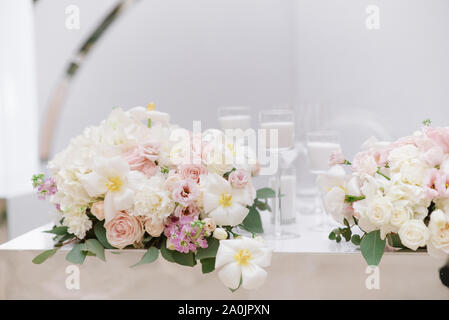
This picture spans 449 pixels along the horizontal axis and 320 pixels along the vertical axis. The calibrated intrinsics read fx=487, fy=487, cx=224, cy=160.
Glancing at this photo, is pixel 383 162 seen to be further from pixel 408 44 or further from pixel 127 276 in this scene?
pixel 408 44

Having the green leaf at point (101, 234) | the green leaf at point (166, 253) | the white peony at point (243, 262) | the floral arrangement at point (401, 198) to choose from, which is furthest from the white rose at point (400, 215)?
the green leaf at point (101, 234)

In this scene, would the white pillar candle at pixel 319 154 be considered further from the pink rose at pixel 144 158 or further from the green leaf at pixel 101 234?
the green leaf at pixel 101 234

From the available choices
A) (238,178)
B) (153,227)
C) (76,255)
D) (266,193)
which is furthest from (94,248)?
(266,193)

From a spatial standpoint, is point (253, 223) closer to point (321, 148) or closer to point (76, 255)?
point (321, 148)

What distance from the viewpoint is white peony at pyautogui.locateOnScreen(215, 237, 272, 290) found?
1.00m

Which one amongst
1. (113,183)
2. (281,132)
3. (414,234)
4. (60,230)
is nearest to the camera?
(414,234)

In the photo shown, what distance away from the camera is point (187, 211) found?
1.11 m

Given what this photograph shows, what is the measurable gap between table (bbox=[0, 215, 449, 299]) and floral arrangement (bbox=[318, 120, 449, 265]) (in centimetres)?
5

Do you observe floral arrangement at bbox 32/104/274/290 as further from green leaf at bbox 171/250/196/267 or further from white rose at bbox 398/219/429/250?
white rose at bbox 398/219/429/250

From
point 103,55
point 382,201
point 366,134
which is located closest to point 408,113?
point 366,134

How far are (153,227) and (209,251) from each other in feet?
0.45

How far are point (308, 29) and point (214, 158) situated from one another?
1597 mm

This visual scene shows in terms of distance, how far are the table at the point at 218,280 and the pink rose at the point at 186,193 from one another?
0.49ft
